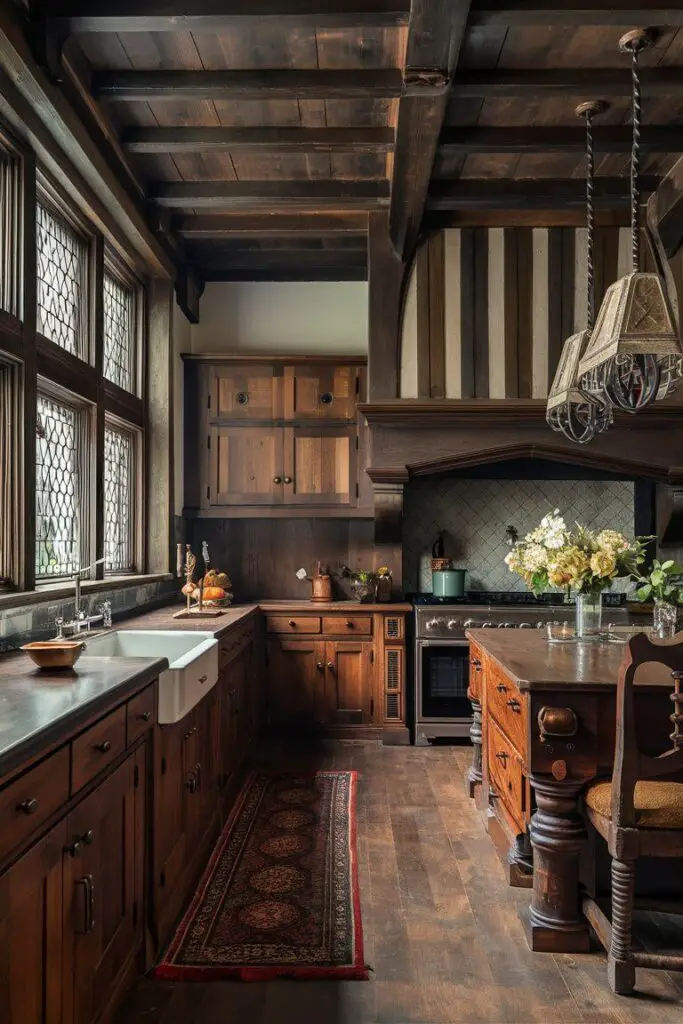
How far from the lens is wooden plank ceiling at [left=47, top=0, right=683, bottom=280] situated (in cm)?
287

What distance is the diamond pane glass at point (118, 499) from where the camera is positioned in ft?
14.1

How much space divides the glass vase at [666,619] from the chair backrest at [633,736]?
2.64 feet

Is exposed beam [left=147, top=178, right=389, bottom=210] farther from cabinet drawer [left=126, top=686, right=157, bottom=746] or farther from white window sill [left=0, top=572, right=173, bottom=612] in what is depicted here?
cabinet drawer [left=126, top=686, right=157, bottom=746]

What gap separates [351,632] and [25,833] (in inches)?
144

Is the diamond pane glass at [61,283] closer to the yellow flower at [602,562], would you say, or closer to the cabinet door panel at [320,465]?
the cabinet door panel at [320,465]

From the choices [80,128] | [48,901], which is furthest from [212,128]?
[48,901]

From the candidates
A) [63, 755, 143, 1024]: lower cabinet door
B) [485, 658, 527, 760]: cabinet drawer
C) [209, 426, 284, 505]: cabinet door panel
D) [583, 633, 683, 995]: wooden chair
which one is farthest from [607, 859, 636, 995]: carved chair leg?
[209, 426, 284, 505]: cabinet door panel

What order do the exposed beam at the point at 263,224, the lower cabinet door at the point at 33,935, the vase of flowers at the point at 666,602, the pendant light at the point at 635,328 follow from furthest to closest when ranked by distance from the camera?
the exposed beam at the point at 263,224 → the vase of flowers at the point at 666,602 → the pendant light at the point at 635,328 → the lower cabinet door at the point at 33,935

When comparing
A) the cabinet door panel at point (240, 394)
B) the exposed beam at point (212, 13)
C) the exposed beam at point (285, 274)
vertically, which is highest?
the exposed beam at point (212, 13)

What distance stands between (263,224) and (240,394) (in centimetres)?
114

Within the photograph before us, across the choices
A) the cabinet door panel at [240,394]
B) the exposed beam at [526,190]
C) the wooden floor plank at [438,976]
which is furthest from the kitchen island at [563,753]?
the cabinet door panel at [240,394]

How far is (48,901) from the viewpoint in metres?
1.54

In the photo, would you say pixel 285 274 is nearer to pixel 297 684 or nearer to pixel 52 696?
pixel 297 684

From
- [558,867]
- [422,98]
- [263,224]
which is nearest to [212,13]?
[422,98]
